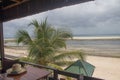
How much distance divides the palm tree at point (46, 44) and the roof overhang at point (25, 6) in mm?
2957

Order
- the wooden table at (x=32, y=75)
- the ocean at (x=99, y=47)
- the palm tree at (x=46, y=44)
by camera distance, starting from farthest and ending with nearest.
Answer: the ocean at (x=99, y=47) < the palm tree at (x=46, y=44) < the wooden table at (x=32, y=75)

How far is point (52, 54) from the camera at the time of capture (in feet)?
24.3

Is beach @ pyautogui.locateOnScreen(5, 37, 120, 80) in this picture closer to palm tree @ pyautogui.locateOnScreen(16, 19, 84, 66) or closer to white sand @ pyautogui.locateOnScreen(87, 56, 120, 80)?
white sand @ pyautogui.locateOnScreen(87, 56, 120, 80)

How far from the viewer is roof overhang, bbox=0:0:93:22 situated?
3.02 meters

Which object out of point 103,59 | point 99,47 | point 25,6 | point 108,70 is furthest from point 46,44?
point 99,47

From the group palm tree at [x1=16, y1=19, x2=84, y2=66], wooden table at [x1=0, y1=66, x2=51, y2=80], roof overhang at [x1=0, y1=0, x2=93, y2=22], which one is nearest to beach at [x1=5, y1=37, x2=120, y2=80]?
palm tree at [x1=16, y1=19, x2=84, y2=66]

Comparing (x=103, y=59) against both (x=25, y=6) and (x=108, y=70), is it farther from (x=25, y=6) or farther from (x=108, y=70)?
(x=25, y=6)

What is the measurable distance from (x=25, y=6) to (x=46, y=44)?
11.9 ft

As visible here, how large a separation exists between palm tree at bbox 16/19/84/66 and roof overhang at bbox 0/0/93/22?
Result: 2.96 metres

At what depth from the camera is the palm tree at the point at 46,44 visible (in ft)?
23.9

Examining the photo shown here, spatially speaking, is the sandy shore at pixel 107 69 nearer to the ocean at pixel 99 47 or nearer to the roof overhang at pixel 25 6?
the ocean at pixel 99 47

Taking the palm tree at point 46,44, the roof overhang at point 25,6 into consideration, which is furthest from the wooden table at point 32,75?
the palm tree at point 46,44

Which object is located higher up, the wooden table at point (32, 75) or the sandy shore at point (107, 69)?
the wooden table at point (32, 75)

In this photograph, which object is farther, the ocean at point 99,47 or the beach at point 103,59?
the ocean at point 99,47
